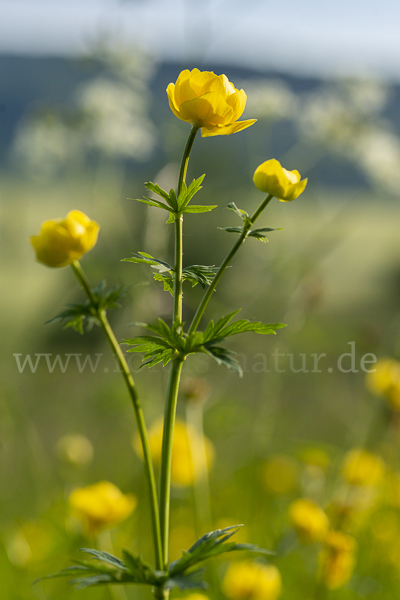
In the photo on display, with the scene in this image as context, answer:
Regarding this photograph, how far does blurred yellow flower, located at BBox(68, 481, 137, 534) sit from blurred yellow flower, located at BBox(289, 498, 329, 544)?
245mm

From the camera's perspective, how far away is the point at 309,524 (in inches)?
26.7

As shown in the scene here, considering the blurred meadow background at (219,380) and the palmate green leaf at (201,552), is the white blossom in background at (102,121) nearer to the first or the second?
the blurred meadow background at (219,380)

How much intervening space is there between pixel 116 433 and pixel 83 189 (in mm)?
864

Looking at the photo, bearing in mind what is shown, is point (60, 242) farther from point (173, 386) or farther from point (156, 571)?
point (156, 571)

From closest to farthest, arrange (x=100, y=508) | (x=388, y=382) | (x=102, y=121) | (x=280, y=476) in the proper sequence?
(x=100, y=508), (x=388, y=382), (x=280, y=476), (x=102, y=121)

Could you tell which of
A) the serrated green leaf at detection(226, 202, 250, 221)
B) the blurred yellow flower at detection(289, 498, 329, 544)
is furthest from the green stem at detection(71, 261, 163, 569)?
the blurred yellow flower at detection(289, 498, 329, 544)

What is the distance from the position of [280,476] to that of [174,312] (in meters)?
0.85

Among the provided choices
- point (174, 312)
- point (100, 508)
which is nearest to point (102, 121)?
point (100, 508)

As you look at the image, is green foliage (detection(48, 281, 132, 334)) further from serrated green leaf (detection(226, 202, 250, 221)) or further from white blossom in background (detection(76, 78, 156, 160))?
white blossom in background (detection(76, 78, 156, 160))

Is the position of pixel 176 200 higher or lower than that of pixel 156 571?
higher

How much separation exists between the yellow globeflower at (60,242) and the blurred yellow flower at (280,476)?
86 centimetres

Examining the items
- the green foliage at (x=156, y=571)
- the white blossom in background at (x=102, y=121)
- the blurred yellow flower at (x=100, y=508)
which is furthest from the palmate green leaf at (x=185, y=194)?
the white blossom in background at (x=102, y=121)

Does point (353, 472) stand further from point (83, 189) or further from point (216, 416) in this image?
point (83, 189)

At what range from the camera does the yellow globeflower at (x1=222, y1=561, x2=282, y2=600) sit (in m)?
0.64
